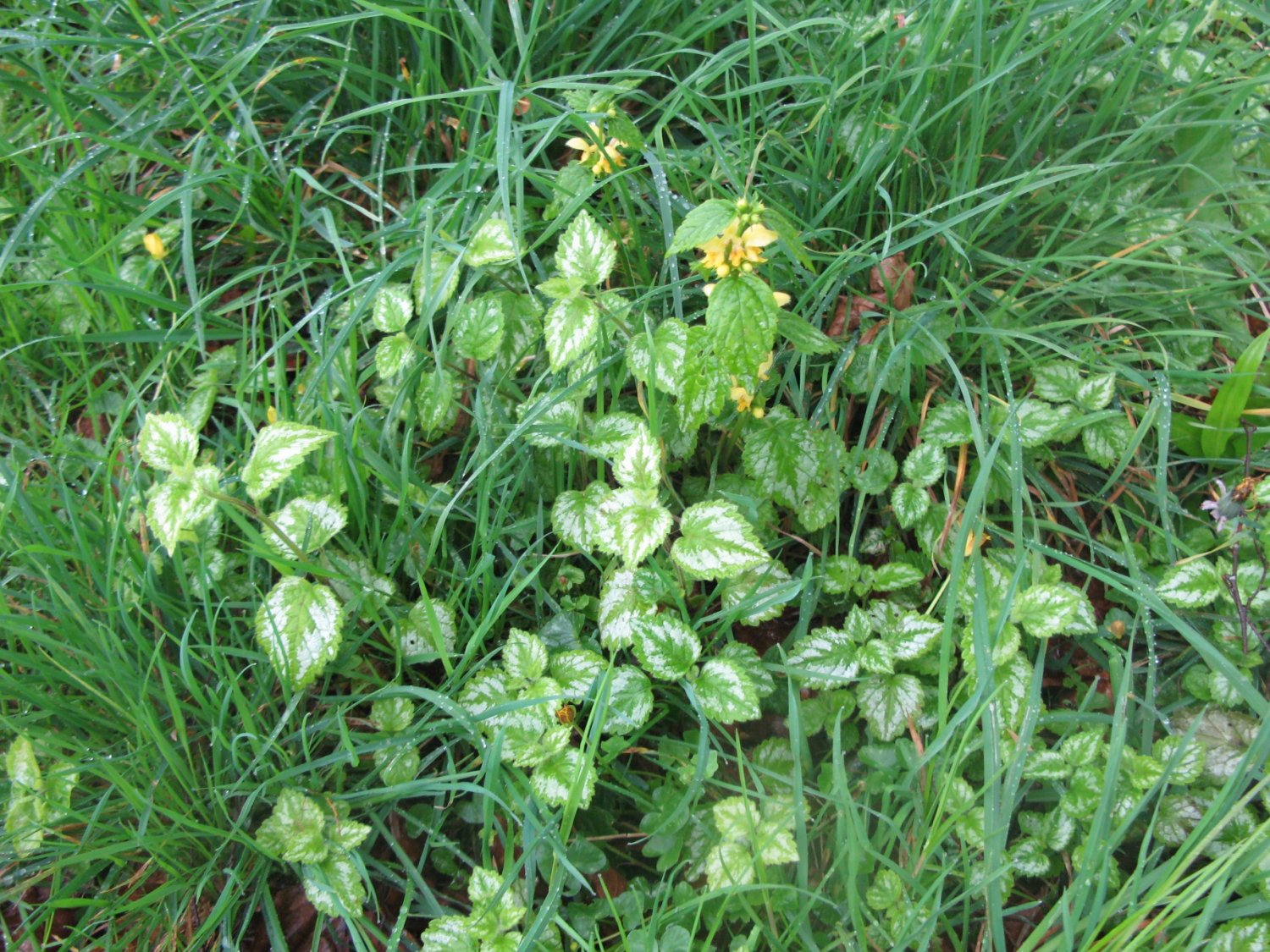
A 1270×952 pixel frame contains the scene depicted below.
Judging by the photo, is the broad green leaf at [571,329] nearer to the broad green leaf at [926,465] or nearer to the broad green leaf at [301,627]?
the broad green leaf at [301,627]

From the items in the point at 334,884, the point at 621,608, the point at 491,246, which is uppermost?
the point at 491,246

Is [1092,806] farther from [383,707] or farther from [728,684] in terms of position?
[383,707]

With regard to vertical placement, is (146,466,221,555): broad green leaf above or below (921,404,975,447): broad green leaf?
above

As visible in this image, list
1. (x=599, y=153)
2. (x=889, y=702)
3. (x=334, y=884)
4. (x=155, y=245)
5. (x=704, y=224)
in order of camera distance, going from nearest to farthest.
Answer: (x=704, y=224), (x=334, y=884), (x=889, y=702), (x=599, y=153), (x=155, y=245)

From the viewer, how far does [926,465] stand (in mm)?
1648

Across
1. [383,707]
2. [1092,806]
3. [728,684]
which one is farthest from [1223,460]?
[383,707]

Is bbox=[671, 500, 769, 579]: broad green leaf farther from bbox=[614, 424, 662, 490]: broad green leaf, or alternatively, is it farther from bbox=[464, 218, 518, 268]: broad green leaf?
bbox=[464, 218, 518, 268]: broad green leaf

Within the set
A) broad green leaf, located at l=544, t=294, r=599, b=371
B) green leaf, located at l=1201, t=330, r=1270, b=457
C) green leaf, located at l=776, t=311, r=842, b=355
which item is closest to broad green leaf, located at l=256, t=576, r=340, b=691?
broad green leaf, located at l=544, t=294, r=599, b=371

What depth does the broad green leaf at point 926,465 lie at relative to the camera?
5.37 feet

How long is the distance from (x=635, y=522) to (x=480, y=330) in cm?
49

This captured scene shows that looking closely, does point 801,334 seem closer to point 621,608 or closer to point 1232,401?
point 621,608

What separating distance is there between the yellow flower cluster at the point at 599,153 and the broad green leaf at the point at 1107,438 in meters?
1.00

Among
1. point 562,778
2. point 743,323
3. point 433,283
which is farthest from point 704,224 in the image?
point 562,778

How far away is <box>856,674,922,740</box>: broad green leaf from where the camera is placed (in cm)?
148
